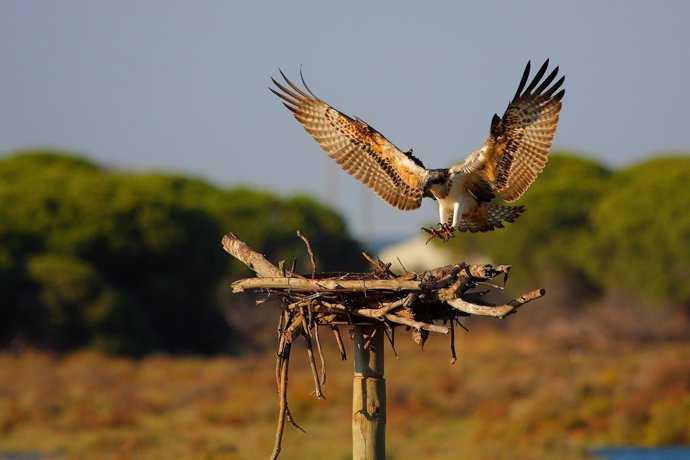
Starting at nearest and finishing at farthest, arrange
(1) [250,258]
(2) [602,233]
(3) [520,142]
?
(1) [250,258]
(3) [520,142]
(2) [602,233]

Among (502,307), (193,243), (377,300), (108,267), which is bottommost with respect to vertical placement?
(502,307)

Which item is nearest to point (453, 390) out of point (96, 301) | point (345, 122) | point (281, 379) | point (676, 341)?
point (96, 301)

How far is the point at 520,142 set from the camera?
9.38m

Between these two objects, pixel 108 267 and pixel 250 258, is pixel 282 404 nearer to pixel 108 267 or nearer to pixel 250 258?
pixel 250 258

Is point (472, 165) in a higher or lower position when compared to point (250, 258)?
higher

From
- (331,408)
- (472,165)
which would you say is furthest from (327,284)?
(331,408)

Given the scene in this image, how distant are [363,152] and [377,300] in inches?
129

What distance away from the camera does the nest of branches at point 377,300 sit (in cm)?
688

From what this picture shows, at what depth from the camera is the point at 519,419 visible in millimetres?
21750

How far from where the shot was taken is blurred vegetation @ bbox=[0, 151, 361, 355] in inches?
1252

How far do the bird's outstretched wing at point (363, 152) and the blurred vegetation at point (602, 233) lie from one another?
2883 centimetres

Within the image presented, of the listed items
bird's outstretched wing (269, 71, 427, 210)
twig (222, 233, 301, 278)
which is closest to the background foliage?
bird's outstretched wing (269, 71, 427, 210)

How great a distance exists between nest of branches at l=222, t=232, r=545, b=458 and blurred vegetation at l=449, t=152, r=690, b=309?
3166 cm

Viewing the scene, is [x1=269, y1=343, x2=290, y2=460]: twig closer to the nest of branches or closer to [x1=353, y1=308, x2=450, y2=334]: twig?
the nest of branches
